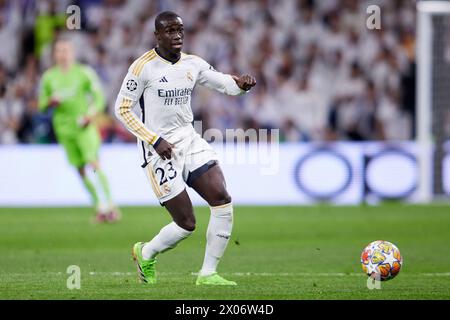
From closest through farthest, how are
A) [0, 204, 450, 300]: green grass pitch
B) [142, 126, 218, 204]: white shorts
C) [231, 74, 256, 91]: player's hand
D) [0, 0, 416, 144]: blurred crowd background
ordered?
[0, 204, 450, 300]: green grass pitch
[142, 126, 218, 204]: white shorts
[231, 74, 256, 91]: player's hand
[0, 0, 416, 144]: blurred crowd background

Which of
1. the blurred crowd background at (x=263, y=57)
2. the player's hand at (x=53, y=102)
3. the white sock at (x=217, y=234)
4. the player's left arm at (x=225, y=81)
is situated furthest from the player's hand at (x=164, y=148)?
the blurred crowd background at (x=263, y=57)

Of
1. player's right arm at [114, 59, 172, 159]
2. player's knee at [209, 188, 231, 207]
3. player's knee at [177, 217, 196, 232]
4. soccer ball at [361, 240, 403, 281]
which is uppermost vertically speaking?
player's right arm at [114, 59, 172, 159]

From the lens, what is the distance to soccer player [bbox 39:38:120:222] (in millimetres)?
16719

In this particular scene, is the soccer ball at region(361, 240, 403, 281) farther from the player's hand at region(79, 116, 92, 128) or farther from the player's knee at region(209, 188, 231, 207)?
the player's hand at region(79, 116, 92, 128)

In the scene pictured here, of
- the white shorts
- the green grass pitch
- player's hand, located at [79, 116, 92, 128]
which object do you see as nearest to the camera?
the green grass pitch

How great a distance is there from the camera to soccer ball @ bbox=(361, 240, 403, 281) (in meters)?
9.42

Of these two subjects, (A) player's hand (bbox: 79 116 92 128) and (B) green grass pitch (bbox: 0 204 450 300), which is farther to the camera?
(A) player's hand (bbox: 79 116 92 128)

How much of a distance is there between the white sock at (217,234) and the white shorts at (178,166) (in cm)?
37

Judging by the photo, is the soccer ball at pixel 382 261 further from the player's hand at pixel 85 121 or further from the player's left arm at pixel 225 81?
the player's hand at pixel 85 121

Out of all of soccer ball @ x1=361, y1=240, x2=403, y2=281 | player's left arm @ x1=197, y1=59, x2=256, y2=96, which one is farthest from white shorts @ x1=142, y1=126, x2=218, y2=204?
soccer ball @ x1=361, y1=240, x2=403, y2=281

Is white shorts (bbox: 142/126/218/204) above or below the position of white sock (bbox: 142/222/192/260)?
above

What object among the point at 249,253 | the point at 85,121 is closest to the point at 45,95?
the point at 85,121

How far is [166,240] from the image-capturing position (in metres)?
9.59

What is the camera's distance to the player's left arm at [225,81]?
970cm
